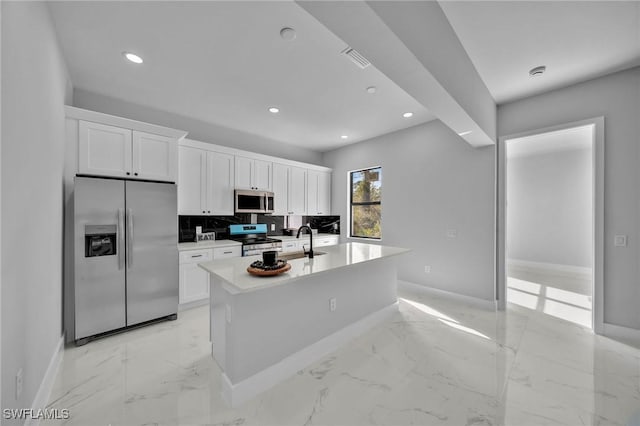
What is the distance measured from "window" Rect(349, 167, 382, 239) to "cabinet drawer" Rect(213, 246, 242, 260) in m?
2.54

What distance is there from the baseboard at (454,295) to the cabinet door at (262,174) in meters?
3.01

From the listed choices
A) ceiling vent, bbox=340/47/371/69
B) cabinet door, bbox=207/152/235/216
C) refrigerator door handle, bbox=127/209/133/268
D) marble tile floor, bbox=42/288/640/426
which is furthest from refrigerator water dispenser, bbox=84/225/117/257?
ceiling vent, bbox=340/47/371/69

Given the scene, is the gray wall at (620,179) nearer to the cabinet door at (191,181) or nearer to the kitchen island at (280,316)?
the kitchen island at (280,316)

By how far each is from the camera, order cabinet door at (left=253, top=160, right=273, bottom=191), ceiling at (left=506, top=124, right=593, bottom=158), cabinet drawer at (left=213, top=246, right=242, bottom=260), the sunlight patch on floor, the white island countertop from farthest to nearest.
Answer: ceiling at (left=506, top=124, right=593, bottom=158) → cabinet door at (left=253, top=160, right=273, bottom=191) → cabinet drawer at (left=213, top=246, right=242, bottom=260) → the sunlight patch on floor → the white island countertop

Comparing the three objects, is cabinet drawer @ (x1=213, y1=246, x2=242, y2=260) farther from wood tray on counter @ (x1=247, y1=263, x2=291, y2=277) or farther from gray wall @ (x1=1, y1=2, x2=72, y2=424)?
wood tray on counter @ (x1=247, y1=263, x2=291, y2=277)

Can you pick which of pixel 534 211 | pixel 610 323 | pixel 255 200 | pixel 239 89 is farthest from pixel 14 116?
pixel 534 211

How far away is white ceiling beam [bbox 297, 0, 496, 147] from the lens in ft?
3.85

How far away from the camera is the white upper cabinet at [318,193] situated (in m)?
5.13

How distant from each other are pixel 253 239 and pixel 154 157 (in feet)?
5.93

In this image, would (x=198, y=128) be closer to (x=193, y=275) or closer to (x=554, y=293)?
(x=193, y=275)

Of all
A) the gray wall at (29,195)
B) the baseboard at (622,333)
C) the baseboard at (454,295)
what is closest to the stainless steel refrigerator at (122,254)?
the gray wall at (29,195)

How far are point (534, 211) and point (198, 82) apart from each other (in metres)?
7.62

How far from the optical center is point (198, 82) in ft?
8.80

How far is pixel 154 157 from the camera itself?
2959 mm
